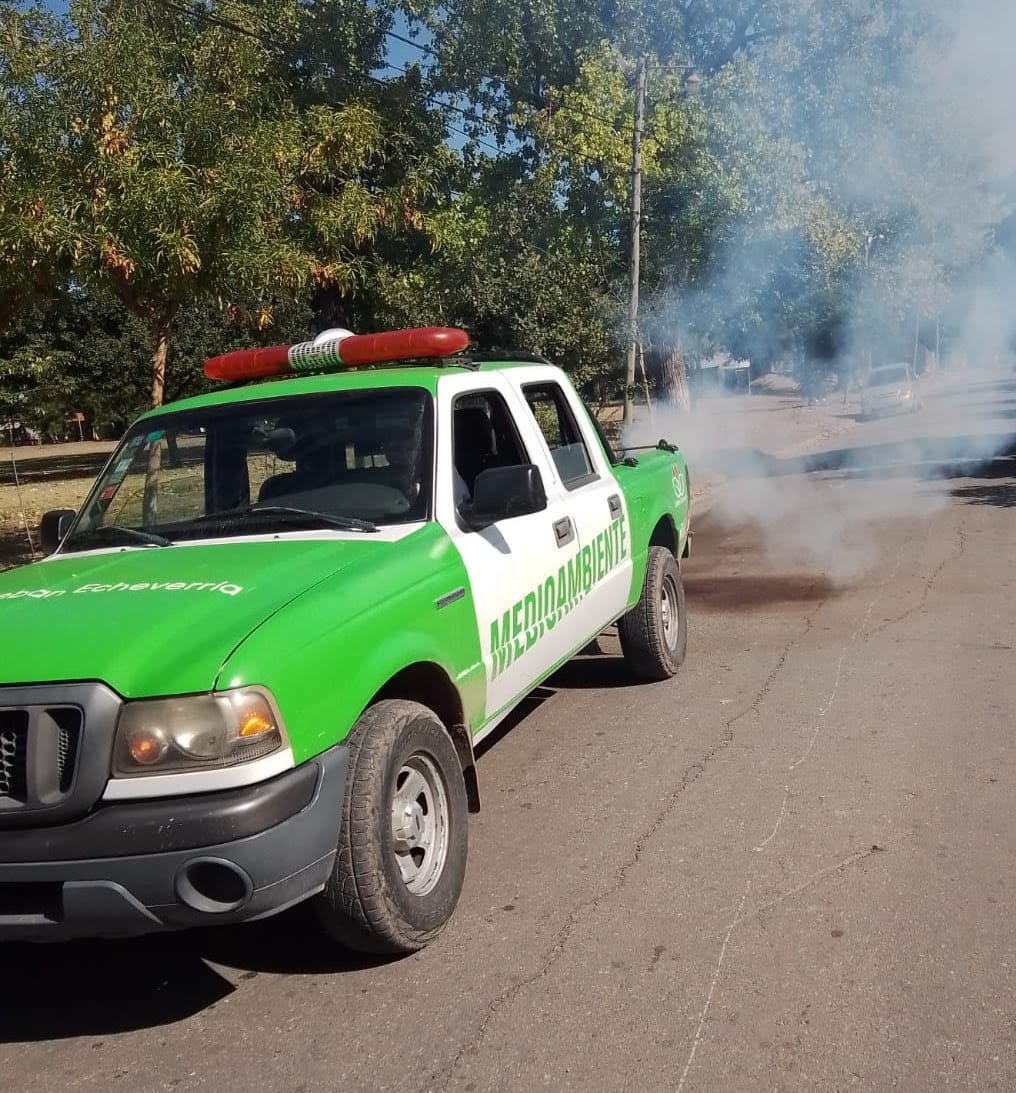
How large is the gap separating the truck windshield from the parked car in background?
2869cm

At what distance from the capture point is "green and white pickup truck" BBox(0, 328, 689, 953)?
2822 millimetres

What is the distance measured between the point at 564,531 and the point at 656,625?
161 centimetres

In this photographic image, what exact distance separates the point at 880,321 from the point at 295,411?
24.7 m

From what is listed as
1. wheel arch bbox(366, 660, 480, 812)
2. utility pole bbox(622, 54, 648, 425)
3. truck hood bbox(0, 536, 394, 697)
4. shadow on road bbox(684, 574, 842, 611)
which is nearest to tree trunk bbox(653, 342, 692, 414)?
utility pole bbox(622, 54, 648, 425)

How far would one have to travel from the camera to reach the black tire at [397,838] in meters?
3.19

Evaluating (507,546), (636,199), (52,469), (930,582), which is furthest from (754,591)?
(52,469)

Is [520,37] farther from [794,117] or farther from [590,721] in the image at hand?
[590,721]

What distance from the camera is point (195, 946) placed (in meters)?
3.71

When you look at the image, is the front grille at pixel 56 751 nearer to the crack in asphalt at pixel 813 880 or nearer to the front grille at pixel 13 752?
the front grille at pixel 13 752

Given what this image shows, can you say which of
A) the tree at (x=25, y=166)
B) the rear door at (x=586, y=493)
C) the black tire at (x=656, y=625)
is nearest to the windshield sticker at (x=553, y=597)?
the rear door at (x=586, y=493)

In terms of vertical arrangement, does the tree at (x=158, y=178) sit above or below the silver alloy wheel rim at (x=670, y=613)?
above

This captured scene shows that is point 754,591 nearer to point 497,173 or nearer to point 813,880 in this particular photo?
point 813,880

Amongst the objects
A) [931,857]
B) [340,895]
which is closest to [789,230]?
[931,857]

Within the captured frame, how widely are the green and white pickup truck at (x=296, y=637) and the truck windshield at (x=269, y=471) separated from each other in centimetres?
1
